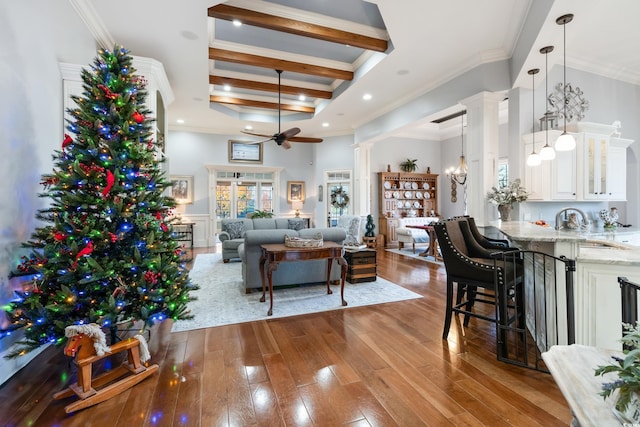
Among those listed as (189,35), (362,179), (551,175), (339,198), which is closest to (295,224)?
(362,179)

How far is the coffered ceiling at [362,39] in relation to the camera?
329cm

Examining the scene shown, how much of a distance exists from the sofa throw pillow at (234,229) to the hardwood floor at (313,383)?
11.8ft

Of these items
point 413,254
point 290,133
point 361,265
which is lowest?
point 413,254

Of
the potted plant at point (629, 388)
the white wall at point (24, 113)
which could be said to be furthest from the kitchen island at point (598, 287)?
the white wall at point (24, 113)

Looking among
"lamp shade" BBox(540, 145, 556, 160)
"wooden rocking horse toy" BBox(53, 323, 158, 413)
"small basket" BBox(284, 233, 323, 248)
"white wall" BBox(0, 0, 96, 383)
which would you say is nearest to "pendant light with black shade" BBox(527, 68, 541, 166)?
"lamp shade" BBox(540, 145, 556, 160)

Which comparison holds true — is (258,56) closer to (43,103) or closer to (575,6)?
(43,103)

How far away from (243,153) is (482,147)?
683cm

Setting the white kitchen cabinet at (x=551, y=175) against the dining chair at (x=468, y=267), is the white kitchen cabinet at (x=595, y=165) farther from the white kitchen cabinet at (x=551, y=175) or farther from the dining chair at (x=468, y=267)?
the dining chair at (x=468, y=267)

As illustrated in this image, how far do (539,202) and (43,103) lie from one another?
19.8 feet

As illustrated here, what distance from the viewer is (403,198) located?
8938mm

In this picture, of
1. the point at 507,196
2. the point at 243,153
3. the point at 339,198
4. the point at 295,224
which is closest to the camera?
the point at 507,196

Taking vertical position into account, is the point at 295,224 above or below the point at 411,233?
above

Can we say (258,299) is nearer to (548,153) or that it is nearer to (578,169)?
(548,153)

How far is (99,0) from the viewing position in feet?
10.2
